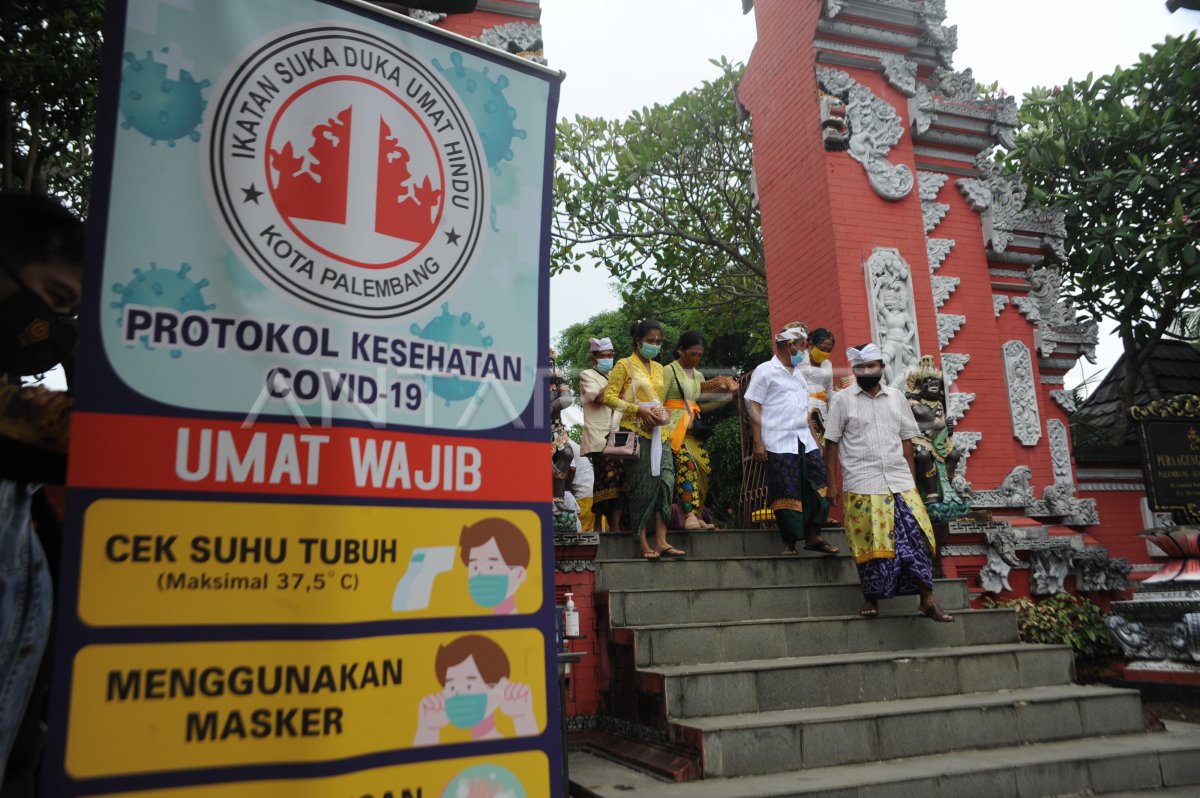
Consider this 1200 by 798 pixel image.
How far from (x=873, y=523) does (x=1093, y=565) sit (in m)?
3.64

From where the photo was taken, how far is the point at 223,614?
1.65 m

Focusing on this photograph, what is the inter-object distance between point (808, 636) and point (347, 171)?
415 centimetres

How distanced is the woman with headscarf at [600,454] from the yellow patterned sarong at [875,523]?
171cm

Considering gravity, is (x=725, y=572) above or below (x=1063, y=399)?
below

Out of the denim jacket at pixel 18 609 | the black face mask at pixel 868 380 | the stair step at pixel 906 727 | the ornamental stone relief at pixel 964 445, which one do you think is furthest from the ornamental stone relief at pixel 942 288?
the denim jacket at pixel 18 609

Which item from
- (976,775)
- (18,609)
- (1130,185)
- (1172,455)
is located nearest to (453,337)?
(18,609)

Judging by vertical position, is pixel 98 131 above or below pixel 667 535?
above

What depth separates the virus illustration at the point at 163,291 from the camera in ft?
5.48

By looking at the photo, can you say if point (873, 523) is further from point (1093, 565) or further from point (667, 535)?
point (1093, 565)

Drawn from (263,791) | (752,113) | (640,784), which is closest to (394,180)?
(263,791)

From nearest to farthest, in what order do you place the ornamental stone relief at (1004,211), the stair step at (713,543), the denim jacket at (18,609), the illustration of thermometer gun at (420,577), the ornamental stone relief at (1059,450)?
the denim jacket at (18,609) < the illustration of thermometer gun at (420,577) < the stair step at (713,543) < the ornamental stone relief at (1059,450) < the ornamental stone relief at (1004,211)

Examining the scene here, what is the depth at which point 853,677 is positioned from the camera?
4621 mm

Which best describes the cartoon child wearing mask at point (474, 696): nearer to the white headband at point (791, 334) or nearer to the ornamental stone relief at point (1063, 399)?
the white headband at point (791, 334)

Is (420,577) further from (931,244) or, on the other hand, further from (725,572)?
(931,244)
